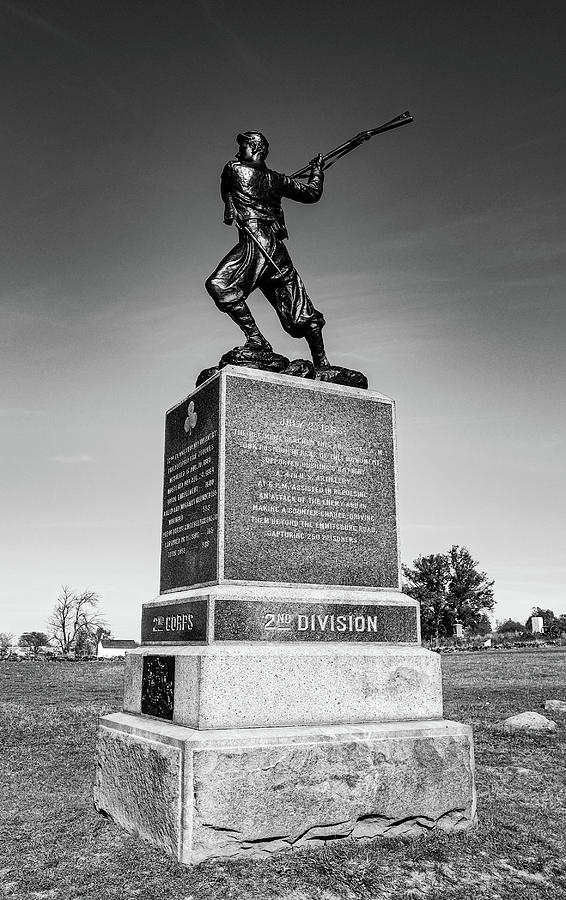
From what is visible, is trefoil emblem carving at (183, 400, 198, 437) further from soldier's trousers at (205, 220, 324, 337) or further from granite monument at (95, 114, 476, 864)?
soldier's trousers at (205, 220, 324, 337)

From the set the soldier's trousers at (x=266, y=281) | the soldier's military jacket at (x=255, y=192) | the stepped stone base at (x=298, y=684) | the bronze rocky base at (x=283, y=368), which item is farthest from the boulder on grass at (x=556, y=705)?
the soldier's military jacket at (x=255, y=192)

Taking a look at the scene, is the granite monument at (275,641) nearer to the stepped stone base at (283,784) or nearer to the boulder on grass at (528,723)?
the stepped stone base at (283,784)

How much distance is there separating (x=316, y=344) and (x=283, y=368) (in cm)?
76

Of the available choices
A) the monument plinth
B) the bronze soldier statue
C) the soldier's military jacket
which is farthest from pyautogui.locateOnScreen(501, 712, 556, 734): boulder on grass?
the soldier's military jacket

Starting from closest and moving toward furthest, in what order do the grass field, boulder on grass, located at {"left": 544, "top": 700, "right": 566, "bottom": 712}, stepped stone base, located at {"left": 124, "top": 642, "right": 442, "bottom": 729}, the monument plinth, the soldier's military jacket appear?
the grass field, the monument plinth, stepped stone base, located at {"left": 124, "top": 642, "right": 442, "bottom": 729}, the soldier's military jacket, boulder on grass, located at {"left": 544, "top": 700, "right": 566, "bottom": 712}

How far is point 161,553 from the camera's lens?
668 cm

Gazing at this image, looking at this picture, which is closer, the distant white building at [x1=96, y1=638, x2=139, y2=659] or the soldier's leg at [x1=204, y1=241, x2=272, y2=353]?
the soldier's leg at [x1=204, y1=241, x2=272, y2=353]

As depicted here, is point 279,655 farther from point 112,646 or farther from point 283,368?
point 112,646

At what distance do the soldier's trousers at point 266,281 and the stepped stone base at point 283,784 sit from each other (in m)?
3.65

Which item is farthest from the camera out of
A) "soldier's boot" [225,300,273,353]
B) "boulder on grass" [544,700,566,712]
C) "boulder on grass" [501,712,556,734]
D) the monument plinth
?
"boulder on grass" [544,700,566,712]

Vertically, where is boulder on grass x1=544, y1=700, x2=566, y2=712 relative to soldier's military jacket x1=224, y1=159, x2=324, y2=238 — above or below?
below

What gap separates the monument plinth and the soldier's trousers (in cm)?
100

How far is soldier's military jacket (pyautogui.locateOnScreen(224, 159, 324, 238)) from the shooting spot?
6.90 meters

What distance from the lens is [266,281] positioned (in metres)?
7.08
